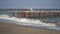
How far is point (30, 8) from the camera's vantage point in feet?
18.6

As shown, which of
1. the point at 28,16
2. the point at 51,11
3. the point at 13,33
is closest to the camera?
the point at 13,33

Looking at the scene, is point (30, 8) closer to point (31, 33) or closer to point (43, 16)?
point (43, 16)

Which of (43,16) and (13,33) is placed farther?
(43,16)

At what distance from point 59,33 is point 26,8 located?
3270 millimetres

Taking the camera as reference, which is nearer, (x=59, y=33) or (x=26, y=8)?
(x=59, y=33)

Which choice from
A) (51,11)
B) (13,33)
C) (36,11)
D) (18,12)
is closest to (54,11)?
(51,11)

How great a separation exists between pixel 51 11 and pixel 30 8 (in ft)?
3.28

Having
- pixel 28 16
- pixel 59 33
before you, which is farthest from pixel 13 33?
pixel 28 16

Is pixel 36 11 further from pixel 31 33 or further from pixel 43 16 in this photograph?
pixel 31 33

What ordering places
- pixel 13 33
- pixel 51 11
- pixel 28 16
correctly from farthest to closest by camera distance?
pixel 51 11 < pixel 28 16 < pixel 13 33

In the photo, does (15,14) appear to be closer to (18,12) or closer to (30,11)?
(18,12)

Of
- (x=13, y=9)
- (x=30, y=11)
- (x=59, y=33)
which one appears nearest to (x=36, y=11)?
(x=30, y=11)

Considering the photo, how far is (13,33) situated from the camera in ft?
8.62

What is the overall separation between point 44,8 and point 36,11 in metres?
0.44
